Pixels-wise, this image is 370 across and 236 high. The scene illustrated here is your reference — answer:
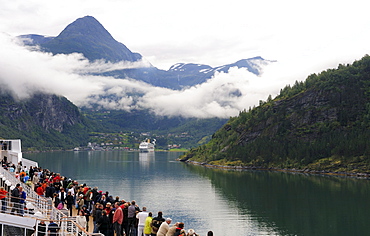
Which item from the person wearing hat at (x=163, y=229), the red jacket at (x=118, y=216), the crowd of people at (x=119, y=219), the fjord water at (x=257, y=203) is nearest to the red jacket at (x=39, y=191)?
the crowd of people at (x=119, y=219)

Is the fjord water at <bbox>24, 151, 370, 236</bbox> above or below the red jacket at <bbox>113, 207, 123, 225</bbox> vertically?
below

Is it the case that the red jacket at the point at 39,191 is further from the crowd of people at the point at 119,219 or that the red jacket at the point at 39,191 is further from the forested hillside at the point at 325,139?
the forested hillside at the point at 325,139

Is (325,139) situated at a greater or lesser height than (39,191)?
greater

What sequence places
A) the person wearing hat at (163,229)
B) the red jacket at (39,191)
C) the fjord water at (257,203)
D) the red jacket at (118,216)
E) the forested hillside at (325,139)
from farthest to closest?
the forested hillside at (325,139) → the fjord water at (257,203) → the red jacket at (39,191) → the red jacket at (118,216) → the person wearing hat at (163,229)

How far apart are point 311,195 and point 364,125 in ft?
298

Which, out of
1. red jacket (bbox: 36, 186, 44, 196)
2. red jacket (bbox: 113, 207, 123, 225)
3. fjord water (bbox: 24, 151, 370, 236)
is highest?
red jacket (bbox: 36, 186, 44, 196)

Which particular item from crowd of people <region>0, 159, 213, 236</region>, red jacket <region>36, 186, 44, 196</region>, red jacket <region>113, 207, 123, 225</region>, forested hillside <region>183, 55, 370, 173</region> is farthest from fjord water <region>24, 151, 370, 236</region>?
red jacket <region>113, 207, 123, 225</region>

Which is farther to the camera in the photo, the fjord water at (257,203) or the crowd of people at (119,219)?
the fjord water at (257,203)

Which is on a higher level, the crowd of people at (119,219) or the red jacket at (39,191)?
the red jacket at (39,191)

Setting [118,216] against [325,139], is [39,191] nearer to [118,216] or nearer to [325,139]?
[118,216]

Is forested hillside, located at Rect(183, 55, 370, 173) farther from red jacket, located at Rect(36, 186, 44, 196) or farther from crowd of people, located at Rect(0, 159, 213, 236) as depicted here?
crowd of people, located at Rect(0, 159, 213, 236)

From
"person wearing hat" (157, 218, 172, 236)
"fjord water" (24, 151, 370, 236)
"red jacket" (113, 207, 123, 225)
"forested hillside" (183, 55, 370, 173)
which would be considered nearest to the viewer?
"person wearing hat" (157, 218, 172, 236)

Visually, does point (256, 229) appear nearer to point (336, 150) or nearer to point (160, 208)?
point (160, 208)

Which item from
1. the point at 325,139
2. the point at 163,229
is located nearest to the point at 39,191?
the point at 163,229
